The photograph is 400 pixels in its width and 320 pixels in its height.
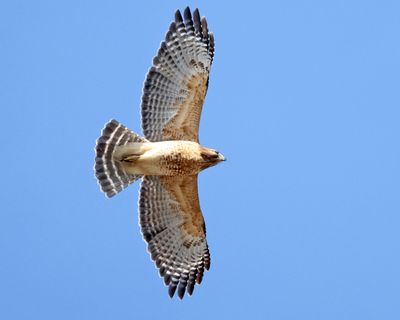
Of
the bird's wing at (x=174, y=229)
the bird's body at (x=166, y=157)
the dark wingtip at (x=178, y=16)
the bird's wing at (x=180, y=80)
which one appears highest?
the dark wingtip at (x=178, y=16)

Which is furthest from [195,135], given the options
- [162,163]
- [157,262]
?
[157,262]

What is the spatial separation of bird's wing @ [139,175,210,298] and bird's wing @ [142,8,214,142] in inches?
27.3

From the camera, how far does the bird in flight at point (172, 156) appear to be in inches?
615

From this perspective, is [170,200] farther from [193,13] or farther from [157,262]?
[193,13]

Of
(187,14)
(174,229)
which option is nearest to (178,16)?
(187,14)

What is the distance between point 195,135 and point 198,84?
675mm

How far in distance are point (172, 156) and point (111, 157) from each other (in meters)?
0.80

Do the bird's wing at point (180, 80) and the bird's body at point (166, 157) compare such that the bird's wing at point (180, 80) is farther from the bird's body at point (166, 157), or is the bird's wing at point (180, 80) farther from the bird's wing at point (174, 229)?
the bird's wing at point (174, 229)

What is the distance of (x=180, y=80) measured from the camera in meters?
15.7

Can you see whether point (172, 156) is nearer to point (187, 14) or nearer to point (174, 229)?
point (174, 229)

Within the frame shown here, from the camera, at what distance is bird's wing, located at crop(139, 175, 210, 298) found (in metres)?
16.0

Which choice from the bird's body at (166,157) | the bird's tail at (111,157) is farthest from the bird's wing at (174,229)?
the bird's tail at (111,157)

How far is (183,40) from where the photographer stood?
15.8 m

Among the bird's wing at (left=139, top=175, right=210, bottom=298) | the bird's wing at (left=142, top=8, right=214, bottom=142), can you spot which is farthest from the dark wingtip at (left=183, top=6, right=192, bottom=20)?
the bird's wing at (left=139, top=175, right=210, bottom=298)
